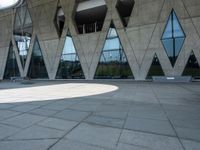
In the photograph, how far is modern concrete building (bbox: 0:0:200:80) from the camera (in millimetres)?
19562

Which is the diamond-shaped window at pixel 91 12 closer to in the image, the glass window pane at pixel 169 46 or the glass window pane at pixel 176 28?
the glass window pane at pixel 176 28

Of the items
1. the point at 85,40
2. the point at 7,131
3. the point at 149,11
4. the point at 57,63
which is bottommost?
the point at 7,131

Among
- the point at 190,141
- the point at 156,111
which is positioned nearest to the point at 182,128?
the point at 190,141

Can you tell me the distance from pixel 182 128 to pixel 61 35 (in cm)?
2460

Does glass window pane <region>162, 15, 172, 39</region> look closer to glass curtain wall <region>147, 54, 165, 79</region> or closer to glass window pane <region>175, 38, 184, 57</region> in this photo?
glass window pane <region>175, 38, 184, 57</region>

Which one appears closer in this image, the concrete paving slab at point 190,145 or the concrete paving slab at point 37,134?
the concrete paving slab at point 190,145

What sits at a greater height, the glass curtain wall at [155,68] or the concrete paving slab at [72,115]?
the glass curtain wall at [155,68]

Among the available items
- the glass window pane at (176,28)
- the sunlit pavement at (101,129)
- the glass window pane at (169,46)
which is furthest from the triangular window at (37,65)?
the sunlit pavement at (101,129)

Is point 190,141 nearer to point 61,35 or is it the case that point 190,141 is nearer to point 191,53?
point 191,53

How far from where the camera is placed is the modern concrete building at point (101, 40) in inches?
770

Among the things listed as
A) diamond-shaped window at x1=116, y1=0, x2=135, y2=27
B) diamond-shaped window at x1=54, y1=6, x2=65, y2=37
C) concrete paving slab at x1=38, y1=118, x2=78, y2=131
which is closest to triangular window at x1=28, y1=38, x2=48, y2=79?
diamond-shaped window at x1=54, y1=6, x2=65, y2=37

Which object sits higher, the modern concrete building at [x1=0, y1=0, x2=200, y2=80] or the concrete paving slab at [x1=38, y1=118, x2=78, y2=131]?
the modern concrete building at [x1=0, y1=0, x2=200, y2=80]

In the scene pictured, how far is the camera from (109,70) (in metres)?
24.0

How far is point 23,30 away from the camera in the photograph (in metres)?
32.8
